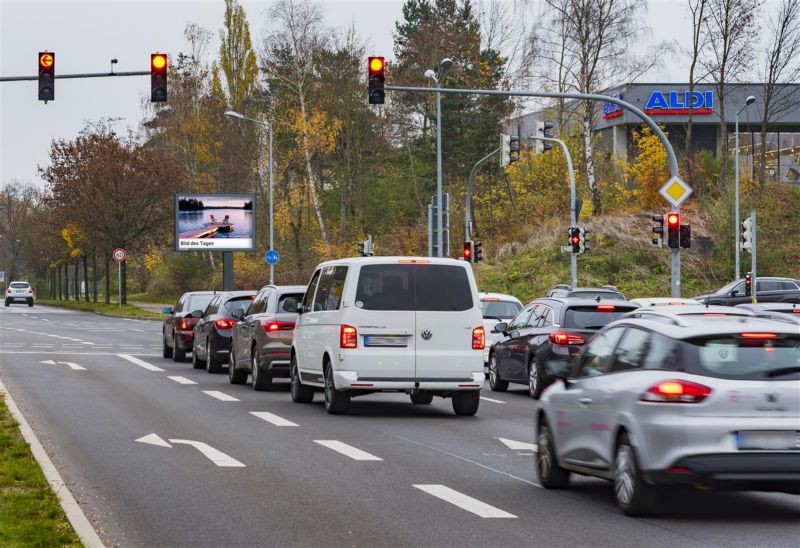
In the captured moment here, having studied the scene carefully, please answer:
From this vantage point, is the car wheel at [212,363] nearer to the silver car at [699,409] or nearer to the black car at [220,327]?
the black car at [220,327]

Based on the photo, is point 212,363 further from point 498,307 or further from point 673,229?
point 673,229

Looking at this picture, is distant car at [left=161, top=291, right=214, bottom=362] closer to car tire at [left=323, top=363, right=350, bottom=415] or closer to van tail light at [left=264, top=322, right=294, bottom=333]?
van tail light at [left=264, top=322, right=294, bottom=333]

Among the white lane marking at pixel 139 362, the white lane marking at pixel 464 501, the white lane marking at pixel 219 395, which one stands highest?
the white lane marking at pixel 464 501

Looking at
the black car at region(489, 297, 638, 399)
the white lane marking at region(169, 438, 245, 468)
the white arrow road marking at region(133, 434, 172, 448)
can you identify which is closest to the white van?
the black car at region(489, 297, 638, 399)

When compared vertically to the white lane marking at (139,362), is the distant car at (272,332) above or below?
above

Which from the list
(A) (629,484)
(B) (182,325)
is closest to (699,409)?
(A) (629,484)

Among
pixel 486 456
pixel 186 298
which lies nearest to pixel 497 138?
pixel 186 298

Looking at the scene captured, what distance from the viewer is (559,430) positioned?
11391mm

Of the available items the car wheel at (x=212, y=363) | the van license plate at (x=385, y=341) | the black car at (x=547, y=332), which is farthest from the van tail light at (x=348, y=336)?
the car wheel at (x=212, y=363)

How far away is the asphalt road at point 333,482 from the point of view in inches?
366

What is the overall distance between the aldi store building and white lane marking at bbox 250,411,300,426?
5536 centimetres

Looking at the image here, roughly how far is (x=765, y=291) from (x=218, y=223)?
2497cm

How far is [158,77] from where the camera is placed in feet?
84.2

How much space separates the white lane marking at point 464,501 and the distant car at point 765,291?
35.1 meters
